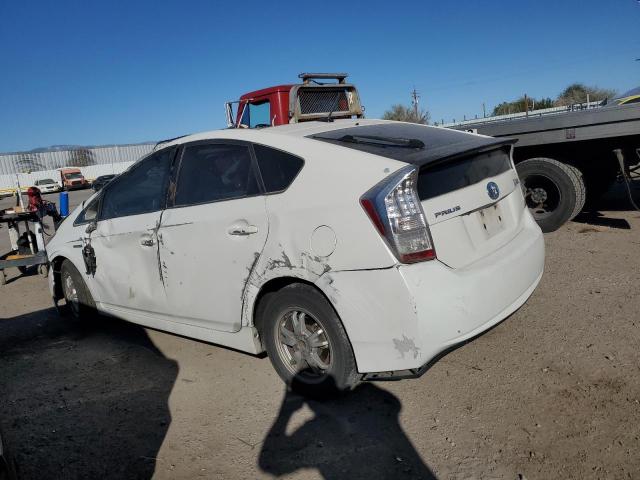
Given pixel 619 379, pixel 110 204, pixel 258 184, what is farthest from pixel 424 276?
pixel 110 204

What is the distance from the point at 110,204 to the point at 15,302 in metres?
2.96

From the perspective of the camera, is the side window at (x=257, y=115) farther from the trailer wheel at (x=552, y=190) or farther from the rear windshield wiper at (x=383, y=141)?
the rear windshield wiper at (x=383, y=141)

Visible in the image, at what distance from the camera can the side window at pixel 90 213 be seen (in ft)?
13.9

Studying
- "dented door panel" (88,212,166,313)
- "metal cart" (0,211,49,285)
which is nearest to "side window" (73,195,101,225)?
"dented door panel" (88,212,166,313)

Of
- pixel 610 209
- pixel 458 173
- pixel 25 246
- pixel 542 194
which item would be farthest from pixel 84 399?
pixel 610 209

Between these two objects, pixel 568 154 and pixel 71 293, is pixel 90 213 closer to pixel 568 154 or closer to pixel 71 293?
pixel 71 293

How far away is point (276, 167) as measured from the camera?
295cm

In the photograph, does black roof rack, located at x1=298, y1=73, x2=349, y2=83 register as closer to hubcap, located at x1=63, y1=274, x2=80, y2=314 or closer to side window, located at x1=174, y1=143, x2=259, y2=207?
hubcap, located at x1=63, y1=274, x2=80, y2=314

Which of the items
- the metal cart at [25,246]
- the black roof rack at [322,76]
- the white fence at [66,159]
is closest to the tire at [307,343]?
the metal cart at [25,246]

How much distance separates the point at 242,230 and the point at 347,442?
1338 millimetres

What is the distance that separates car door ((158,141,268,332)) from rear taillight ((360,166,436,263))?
744 millimetres

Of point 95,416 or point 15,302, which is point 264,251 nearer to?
point 95,416

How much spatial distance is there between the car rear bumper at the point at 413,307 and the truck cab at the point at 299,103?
5.50 m

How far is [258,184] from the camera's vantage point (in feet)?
9.84
